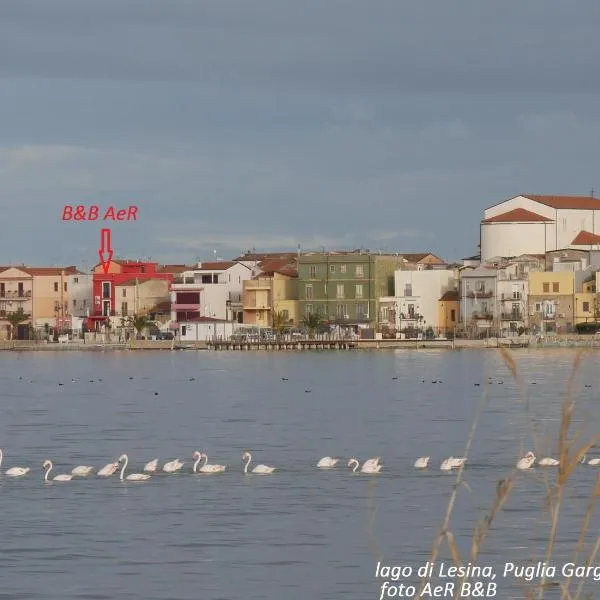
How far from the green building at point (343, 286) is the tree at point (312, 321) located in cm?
31

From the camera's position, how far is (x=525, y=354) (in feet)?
341

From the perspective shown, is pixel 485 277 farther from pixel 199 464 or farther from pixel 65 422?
pixel 199 464

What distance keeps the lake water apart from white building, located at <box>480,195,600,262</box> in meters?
61.4

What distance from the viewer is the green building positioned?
113812mm

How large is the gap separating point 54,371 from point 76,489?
6507cm

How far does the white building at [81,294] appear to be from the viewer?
126 metres

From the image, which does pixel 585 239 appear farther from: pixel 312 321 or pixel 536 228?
pixel 312 321

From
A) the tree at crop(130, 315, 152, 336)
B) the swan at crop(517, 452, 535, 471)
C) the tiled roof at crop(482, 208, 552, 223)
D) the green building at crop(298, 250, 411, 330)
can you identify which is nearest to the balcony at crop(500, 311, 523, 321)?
the green building at crop(298, 250, 411, 330)

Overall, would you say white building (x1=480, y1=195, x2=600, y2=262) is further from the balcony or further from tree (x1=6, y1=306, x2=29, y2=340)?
tree (x1=6, y1=306, x2=29, y2=340)

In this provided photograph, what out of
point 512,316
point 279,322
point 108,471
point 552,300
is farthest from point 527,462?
point 279,322

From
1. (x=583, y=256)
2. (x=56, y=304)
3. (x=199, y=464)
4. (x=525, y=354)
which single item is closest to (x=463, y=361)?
(x=525, y=354)

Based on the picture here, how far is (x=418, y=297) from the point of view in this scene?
371 ft

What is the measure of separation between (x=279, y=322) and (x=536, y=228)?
20698 millimetres

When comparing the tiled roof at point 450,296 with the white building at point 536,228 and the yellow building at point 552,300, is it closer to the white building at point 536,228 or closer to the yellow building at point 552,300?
the yellow building at point 552,300
